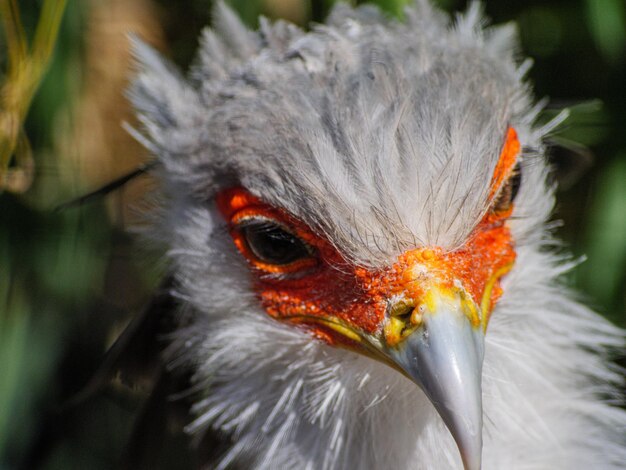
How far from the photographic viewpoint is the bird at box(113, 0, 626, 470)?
4.14 ft

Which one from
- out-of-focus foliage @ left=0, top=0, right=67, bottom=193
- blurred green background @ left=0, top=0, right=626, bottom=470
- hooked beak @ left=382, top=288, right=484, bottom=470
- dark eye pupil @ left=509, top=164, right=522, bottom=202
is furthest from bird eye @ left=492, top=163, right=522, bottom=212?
out-of-focus foliage @ left=0, top=0, right=67, bottom=193

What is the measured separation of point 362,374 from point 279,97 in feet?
1.83

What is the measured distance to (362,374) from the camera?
1395 millimetres

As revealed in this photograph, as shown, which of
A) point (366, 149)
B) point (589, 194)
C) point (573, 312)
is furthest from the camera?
point (589, 194)

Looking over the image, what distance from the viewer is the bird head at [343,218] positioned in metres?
1.25

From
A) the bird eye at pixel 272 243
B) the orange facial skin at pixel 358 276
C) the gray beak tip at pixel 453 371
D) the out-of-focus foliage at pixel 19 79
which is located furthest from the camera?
the out-of-focus foliage at pixel 19 79

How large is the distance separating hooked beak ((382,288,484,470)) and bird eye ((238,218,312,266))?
1.02 ft

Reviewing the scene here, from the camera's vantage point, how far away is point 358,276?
1293 millimetres

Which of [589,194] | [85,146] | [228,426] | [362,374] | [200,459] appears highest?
[85,146]

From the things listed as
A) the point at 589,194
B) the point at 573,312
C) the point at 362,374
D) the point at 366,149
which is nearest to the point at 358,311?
the point at 362,374

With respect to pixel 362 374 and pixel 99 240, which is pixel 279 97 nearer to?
pixel 362 374

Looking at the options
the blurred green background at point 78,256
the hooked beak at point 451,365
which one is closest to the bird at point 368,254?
the hooked beak at point 451,365

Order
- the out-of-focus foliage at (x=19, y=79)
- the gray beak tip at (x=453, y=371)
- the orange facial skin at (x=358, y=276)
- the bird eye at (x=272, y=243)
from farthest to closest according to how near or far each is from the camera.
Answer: the out-of-focus foliage at (x=19, y=79)
the bird eye at (x=272, y=243)
the orange facial skin at (x=358, y=276)
the gray beak tip at (x=453, y=371)

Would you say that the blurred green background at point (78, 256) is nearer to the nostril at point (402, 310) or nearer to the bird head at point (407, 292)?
the bird head at point (407, 292)
